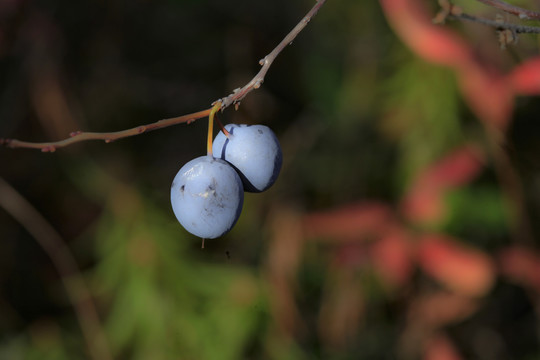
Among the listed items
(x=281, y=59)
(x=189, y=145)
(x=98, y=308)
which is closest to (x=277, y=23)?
(x=281, y=59)

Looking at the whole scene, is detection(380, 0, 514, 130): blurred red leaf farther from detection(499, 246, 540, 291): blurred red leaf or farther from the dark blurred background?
detection(499, 246, 540, 291): blurred red leaf

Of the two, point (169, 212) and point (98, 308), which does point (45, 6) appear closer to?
point (169, 212)

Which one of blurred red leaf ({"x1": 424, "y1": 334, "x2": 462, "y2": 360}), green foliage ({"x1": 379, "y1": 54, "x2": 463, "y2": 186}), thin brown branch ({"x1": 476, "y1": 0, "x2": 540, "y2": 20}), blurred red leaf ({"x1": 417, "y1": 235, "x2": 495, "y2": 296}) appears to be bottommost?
blurred red leaf ({"x1": 424, "y1": 334, "x2": 462, "y2": 360})

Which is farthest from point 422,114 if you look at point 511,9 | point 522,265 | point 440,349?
point 511,9

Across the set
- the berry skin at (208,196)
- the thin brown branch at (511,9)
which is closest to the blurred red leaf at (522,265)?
the thin brown branch at (511,9)

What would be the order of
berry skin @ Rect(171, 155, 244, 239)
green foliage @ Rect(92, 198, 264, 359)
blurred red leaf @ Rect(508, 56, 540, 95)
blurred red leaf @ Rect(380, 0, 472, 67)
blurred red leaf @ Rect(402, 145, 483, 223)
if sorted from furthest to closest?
green foliage @ Rect(92, 198, 264, 359) < blurred red leaf @ Rect(402, 145, 483, 223) < blurred red leaf @ Rect(380, 0, 472, 67) < blurred red leaf @ Rect(508, 56, 540, 95) < berry skin @ Rect(171, 155, 244, 239)

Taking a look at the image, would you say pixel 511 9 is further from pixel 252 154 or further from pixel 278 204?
pixel 278 204

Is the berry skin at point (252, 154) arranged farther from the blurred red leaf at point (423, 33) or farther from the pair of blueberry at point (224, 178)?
the blurred red leaf at point (423, 33)

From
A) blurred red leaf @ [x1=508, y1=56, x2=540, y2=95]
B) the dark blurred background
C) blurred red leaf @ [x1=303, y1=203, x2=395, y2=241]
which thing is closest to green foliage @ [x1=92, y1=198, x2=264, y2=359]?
the dark blurred background
